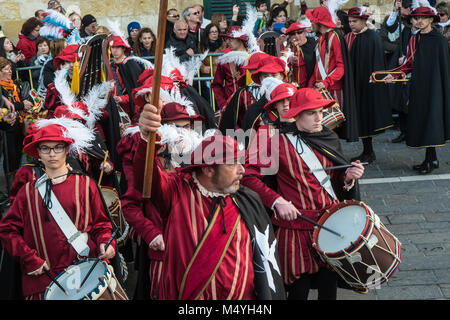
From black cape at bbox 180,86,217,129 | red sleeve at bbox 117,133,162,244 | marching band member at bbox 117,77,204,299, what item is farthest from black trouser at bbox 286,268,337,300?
black cape at bbox 180,86,217,129

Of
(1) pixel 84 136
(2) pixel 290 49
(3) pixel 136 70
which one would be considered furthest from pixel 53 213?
(2) pixel 290 49

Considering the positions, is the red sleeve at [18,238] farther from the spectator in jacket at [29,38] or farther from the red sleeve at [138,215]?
the spectator in jacket at [29,38]

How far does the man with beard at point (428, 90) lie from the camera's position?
8.82 meters

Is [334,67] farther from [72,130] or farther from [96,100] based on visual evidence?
[72,130]

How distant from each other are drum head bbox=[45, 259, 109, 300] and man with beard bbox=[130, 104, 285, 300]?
1.31ft

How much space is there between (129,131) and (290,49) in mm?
4757

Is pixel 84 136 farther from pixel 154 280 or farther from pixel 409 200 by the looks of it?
pixel 409 200

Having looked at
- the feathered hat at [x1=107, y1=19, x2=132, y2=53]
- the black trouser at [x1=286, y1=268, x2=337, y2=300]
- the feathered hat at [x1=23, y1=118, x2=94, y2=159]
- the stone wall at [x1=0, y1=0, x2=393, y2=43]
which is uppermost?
the stone wall at [x1=0, y1=0, x2=393, y2=43]

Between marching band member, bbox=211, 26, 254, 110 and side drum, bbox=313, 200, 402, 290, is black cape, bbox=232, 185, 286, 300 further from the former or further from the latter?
marching band member, bbox=211, 26, 254, 110

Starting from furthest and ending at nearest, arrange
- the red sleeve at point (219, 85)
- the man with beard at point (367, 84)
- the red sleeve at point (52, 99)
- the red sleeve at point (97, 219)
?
the man with beard at point (367, 84), the red sleeve at point (219, 85), the red sleeve at point (52, 99), the red sleeve at point (97, 219)

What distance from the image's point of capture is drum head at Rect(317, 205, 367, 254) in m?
4.55

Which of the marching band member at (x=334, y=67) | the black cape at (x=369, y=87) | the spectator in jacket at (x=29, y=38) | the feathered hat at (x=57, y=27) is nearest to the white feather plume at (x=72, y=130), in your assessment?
the marching band member at (x=334, y=67)

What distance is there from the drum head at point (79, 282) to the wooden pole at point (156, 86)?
784 millimetres

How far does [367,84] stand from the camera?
984 centimetres
